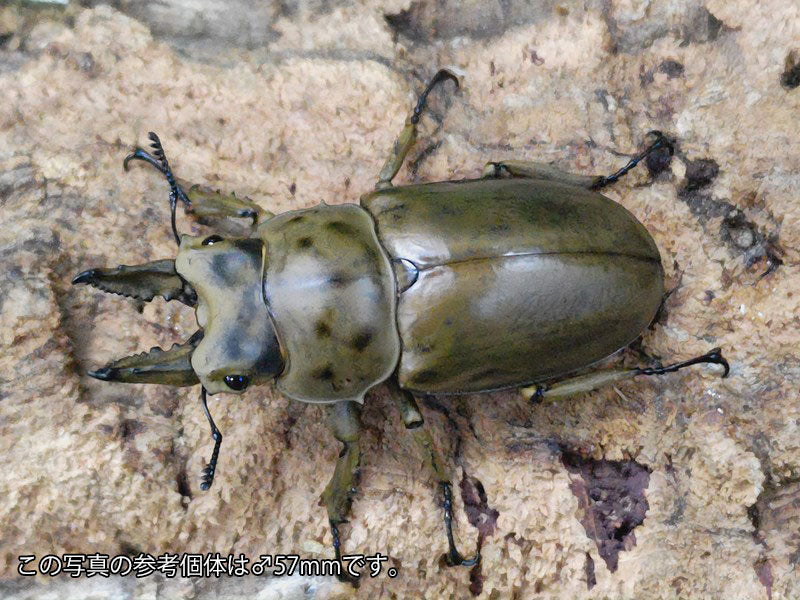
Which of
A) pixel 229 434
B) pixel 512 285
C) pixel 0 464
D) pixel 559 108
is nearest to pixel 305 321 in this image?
pixel 229 434

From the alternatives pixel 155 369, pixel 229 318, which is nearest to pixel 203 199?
pixel 229 318

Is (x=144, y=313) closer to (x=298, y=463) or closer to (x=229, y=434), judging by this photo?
(x=229, y=434)

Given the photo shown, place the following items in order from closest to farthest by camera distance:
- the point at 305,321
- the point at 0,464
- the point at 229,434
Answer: the point at 0,464, the point at 305,321, the point at 229,434

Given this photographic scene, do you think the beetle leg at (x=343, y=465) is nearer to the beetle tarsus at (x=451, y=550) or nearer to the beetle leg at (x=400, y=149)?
the beetle tarsus at (x=451, y=550)

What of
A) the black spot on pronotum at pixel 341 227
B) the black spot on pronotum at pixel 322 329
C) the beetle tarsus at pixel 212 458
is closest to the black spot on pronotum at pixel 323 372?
the black spot on pronotum at pixel 322 329

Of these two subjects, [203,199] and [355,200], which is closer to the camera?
[203,199]

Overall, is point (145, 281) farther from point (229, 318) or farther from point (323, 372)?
point (323, 372)
